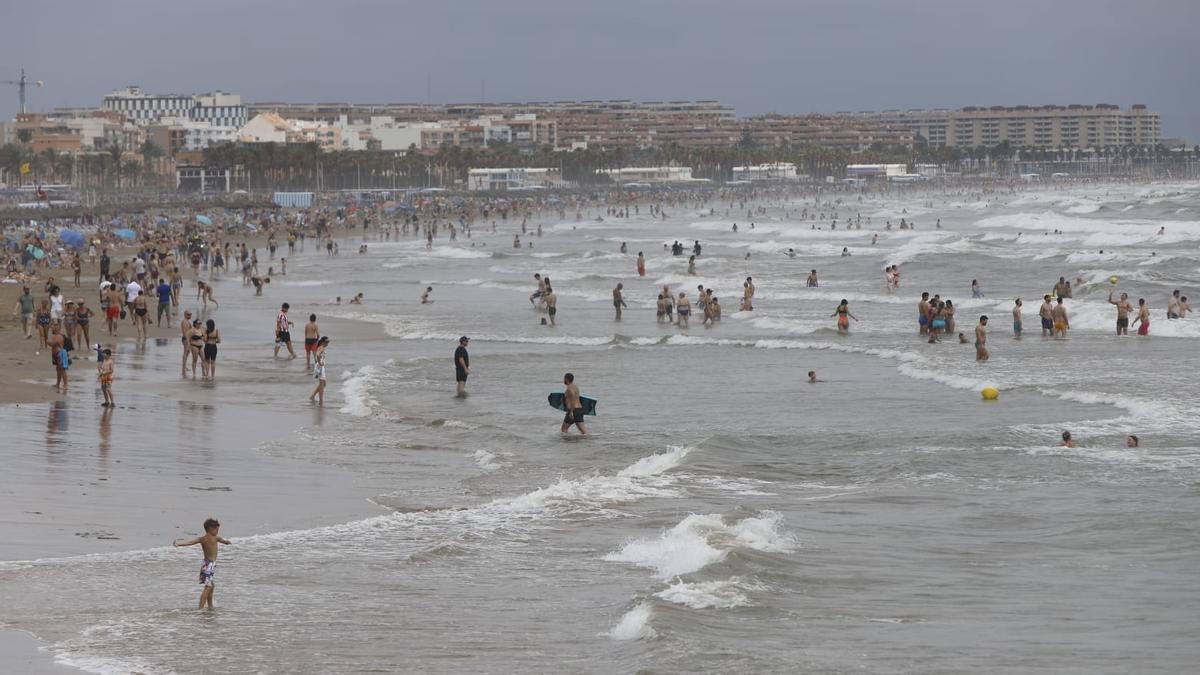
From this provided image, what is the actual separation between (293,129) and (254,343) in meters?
155

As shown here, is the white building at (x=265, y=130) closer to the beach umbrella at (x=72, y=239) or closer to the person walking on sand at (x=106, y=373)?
the beach umbrella at (x=72, y=239)

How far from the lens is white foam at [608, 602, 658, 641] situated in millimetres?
10375

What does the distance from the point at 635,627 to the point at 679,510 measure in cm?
395

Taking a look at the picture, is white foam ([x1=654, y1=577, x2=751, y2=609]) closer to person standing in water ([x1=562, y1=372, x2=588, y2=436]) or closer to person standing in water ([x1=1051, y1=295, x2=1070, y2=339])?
person standing in water ([x1=562, y1=372, x2=588, y2=436])

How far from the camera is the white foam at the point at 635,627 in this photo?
10375 mm

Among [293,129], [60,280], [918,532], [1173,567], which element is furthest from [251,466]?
[293,129]

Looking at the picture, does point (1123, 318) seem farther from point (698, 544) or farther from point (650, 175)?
point (650, 175)

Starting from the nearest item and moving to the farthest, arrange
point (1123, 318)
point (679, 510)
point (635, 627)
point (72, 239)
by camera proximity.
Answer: point (635, 627) → point (679, 510) → point (1123, 318) → point (72, 239)

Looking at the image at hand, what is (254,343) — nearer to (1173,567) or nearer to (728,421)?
(728,421)

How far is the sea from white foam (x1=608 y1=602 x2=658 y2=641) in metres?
0.04

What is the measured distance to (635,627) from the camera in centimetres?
1052

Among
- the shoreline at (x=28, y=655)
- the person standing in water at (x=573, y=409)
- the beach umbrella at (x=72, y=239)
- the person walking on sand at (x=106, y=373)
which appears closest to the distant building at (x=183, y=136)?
the beach umbrella at (x=72, y=239)

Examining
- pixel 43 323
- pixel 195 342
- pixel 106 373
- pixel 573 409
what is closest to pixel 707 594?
pixel 573 409

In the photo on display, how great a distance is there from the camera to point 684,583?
38.4 ft
